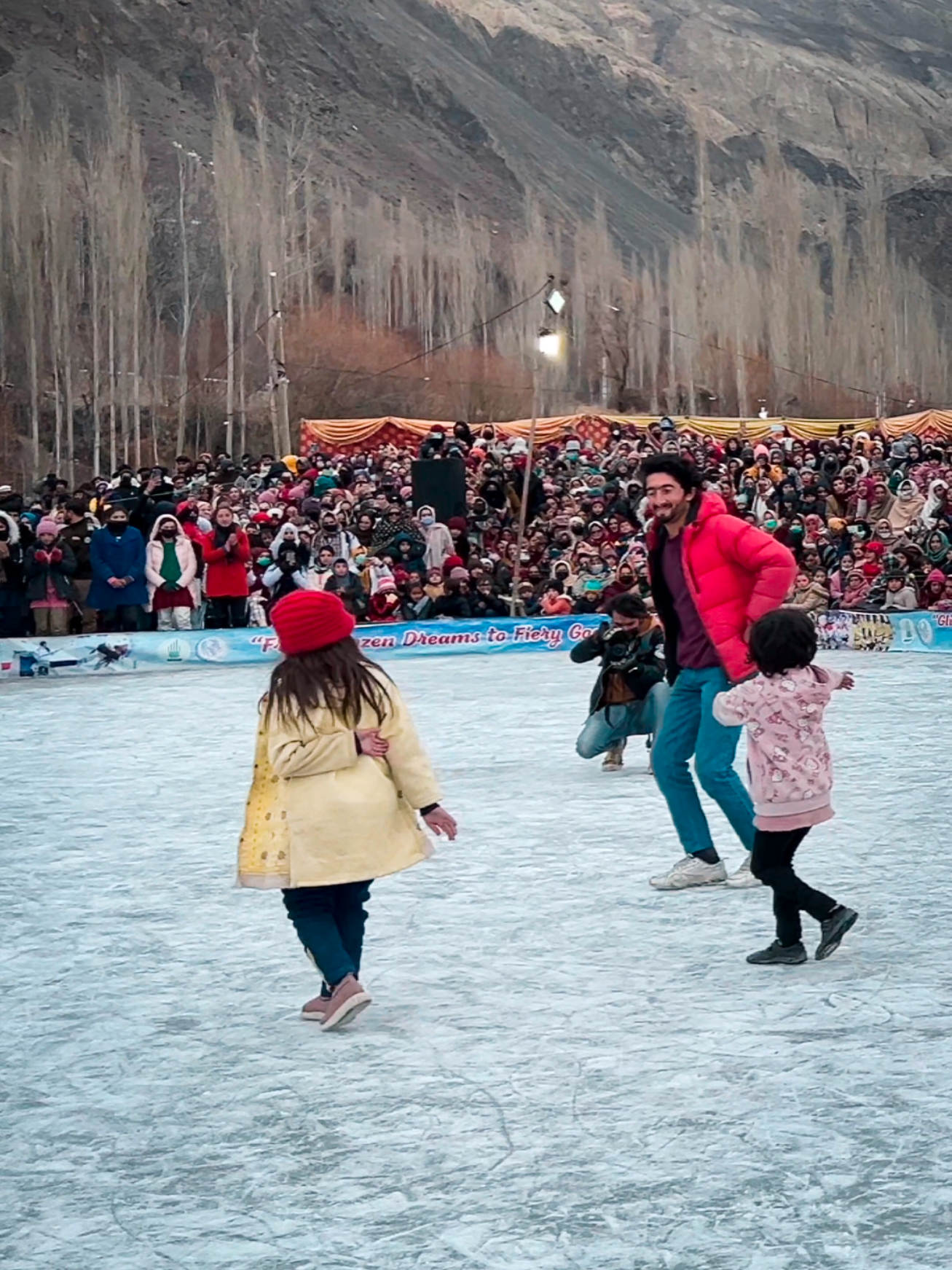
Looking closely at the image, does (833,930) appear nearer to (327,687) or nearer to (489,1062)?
(489,1062)

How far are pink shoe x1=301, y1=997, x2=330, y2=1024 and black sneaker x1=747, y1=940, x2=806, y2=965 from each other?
1.28 m

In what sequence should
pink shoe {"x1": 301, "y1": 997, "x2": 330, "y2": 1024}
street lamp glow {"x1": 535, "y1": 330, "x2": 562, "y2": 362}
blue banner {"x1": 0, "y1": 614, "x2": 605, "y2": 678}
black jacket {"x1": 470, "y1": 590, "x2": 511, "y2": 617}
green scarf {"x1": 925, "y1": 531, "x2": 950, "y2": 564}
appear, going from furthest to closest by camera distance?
street lamp glow {"x1": 535, "y1": 330, "x2": 562, "y2": 362}, black jacket {"x1": 470, "y1": 590, "x2": 511, "y2": 617}, green scarf {"x1": 925, "y1": 531, "x2": 950, "y2": 564}, blue banner {"x1": 0, "y1": 614, "x2": 605, "y2": 678}, pink shoe {"x1": 301, "y1": 997, "x2": 330, "y2": 1024}

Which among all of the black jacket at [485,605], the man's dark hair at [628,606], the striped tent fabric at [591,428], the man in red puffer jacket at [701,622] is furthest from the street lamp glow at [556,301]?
the man in red puffer jacket at [701,622]

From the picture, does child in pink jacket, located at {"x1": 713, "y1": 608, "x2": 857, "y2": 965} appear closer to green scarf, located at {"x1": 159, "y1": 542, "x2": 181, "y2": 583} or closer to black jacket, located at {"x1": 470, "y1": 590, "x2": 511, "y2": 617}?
green scarf, located at {"x1": 159, "y1": 542, "x2": 181, "y2": 583}

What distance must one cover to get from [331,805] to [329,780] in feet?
0.23

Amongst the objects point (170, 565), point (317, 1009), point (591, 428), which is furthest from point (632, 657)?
point (591, 428)

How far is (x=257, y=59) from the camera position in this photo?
113 meters

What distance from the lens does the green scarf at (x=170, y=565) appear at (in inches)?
648

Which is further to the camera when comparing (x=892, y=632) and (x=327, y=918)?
(x=892, y=632)

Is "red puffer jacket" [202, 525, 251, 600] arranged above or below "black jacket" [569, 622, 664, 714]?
above

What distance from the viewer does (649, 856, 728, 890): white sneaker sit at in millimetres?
6375

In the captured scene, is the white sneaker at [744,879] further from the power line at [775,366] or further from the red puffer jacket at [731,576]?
the power line at [775,366]

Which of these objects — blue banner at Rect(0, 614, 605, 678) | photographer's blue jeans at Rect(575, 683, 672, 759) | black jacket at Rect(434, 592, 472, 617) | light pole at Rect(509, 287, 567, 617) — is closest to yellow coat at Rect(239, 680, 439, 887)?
photographer's blue jeans at Rect(575, 683, 672, 759)

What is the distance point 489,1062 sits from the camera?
14.4ft
